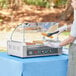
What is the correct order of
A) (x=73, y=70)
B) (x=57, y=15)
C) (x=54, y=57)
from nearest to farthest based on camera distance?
(x=73, y=70) → (x=54, y=57) → (x=57, y=15)

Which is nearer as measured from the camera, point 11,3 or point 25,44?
point 25,44

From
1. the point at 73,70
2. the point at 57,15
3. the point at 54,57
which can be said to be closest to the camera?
the point at 73,70

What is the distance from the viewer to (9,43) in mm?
3354

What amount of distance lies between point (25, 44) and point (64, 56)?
45 centimetres

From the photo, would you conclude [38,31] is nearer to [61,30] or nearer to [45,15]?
[61,30]

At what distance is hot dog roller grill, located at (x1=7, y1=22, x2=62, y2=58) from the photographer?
10.5ft

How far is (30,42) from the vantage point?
3.29 metres

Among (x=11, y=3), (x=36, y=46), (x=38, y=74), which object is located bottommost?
(x=38, y=74)

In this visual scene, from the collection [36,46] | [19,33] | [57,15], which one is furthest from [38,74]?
[57,15]

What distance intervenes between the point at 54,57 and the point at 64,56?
0.44 ft

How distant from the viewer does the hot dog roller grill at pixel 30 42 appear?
10.5ft

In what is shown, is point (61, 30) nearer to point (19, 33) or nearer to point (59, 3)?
point (19, 33)

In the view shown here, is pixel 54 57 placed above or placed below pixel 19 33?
below

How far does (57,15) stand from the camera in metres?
12.9
